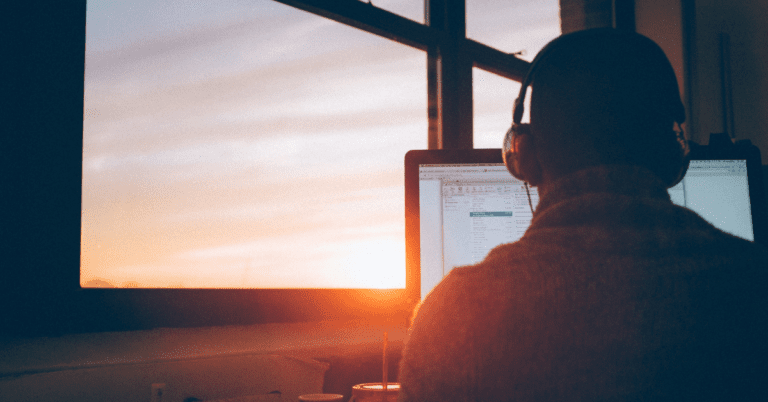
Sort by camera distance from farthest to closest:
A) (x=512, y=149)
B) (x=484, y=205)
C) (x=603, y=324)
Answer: (x=484, y=205) < (x=512, y=149) < (x=603, y=324)

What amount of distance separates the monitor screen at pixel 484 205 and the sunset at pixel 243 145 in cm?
20

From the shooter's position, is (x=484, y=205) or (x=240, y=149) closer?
(x=484, y=205)

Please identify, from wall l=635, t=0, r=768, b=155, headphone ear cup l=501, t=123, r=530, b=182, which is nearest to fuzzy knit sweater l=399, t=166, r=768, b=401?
headphone ear cup l=501, t=123, r=530, b=182

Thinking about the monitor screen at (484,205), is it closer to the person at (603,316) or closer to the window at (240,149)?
the window at (240,149)

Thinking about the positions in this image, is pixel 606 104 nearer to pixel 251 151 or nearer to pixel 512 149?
pixel 512 149

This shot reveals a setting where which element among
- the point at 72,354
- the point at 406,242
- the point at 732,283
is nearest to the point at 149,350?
the point at 72,354

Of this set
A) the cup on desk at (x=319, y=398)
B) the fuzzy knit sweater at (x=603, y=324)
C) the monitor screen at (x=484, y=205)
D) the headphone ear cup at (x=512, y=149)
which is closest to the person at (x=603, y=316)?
the fuzzy knit sweater at (x=603, y=324)

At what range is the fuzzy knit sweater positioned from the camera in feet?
1.26

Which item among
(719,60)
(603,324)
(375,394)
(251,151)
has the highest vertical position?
(719,60)

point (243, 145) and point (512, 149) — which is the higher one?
point (243, 145)

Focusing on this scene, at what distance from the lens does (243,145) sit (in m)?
1.38

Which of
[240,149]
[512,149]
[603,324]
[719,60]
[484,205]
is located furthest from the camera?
[719,60]

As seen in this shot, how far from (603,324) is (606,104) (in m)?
0.21

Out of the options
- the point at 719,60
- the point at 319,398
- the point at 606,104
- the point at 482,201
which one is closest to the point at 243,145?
the point at 482,201
